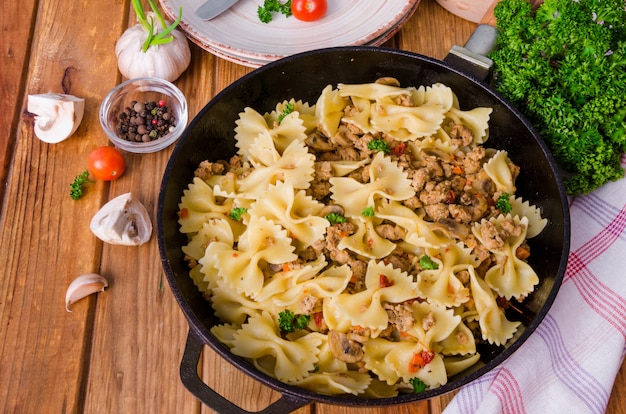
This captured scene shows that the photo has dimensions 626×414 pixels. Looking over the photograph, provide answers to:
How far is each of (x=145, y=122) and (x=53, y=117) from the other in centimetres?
59

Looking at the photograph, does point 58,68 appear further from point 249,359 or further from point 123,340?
point 249,359

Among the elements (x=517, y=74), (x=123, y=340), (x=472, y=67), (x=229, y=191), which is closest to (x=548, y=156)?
(x=517, y=74)

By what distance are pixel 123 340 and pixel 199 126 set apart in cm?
134

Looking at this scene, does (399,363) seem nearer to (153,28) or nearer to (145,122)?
(145,122)

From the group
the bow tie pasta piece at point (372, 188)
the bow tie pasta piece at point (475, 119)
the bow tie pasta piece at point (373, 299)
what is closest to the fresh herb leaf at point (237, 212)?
the bow tie pasta piece at point (372, 188)

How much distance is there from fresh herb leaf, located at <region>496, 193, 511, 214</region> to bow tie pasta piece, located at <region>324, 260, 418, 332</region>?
71cm

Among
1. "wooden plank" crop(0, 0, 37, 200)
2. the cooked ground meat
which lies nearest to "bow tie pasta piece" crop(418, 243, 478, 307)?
the cooked ground meat

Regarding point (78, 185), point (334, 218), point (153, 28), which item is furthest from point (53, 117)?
point (334, 218)

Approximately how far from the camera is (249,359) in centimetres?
326

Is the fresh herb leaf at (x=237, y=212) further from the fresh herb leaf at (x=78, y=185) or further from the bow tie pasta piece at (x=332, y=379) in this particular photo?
the fresh herb leaf at (x=78, y=185)

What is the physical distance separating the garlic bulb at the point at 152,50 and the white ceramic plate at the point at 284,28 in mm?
139

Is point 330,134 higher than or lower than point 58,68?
higher

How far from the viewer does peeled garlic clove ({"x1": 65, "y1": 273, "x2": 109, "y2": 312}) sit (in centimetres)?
363

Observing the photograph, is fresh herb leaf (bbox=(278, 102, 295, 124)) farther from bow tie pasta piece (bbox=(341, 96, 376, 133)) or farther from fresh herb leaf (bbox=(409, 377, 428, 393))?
fresh herb leaf (bbox=(409, 377, 428, 393))
